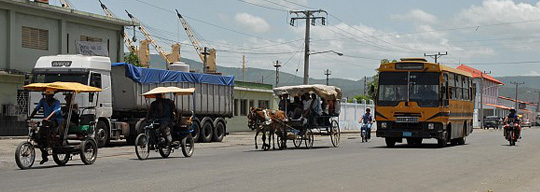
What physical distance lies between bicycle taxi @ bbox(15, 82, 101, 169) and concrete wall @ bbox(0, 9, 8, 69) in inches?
667

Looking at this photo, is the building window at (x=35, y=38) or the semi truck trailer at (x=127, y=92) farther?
the building window at (x=35, y=38)

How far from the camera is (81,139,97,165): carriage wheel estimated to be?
1767 cm

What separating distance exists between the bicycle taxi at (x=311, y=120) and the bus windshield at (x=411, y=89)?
1803 millimetres

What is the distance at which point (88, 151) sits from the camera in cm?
1806

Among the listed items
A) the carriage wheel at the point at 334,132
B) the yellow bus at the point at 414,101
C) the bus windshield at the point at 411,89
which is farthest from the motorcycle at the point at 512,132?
the carriage wheel at the point at 334,132

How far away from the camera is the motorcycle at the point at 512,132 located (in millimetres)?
30428

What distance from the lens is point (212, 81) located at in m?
33.5

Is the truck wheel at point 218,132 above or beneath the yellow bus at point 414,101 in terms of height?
beneath

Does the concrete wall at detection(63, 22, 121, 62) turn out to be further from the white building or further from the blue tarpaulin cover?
the blue tarpaulin cover

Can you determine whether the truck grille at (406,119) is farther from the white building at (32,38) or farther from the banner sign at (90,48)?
the banner sign at (90,48)

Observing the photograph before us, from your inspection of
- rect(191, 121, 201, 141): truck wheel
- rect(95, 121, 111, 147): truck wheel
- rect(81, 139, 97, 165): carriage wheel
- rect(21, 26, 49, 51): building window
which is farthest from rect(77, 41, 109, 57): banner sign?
rect(81, 139, 97, 165): carriage wheel

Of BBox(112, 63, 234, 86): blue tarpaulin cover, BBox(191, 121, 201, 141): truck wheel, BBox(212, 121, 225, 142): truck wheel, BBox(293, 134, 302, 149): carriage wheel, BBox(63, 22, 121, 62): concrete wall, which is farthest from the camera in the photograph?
BBox(63, 22, 121, 62): concrete wall

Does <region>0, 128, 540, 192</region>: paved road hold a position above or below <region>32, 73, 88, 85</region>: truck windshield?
below

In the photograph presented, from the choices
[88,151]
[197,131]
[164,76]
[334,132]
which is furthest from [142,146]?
[197,131]
